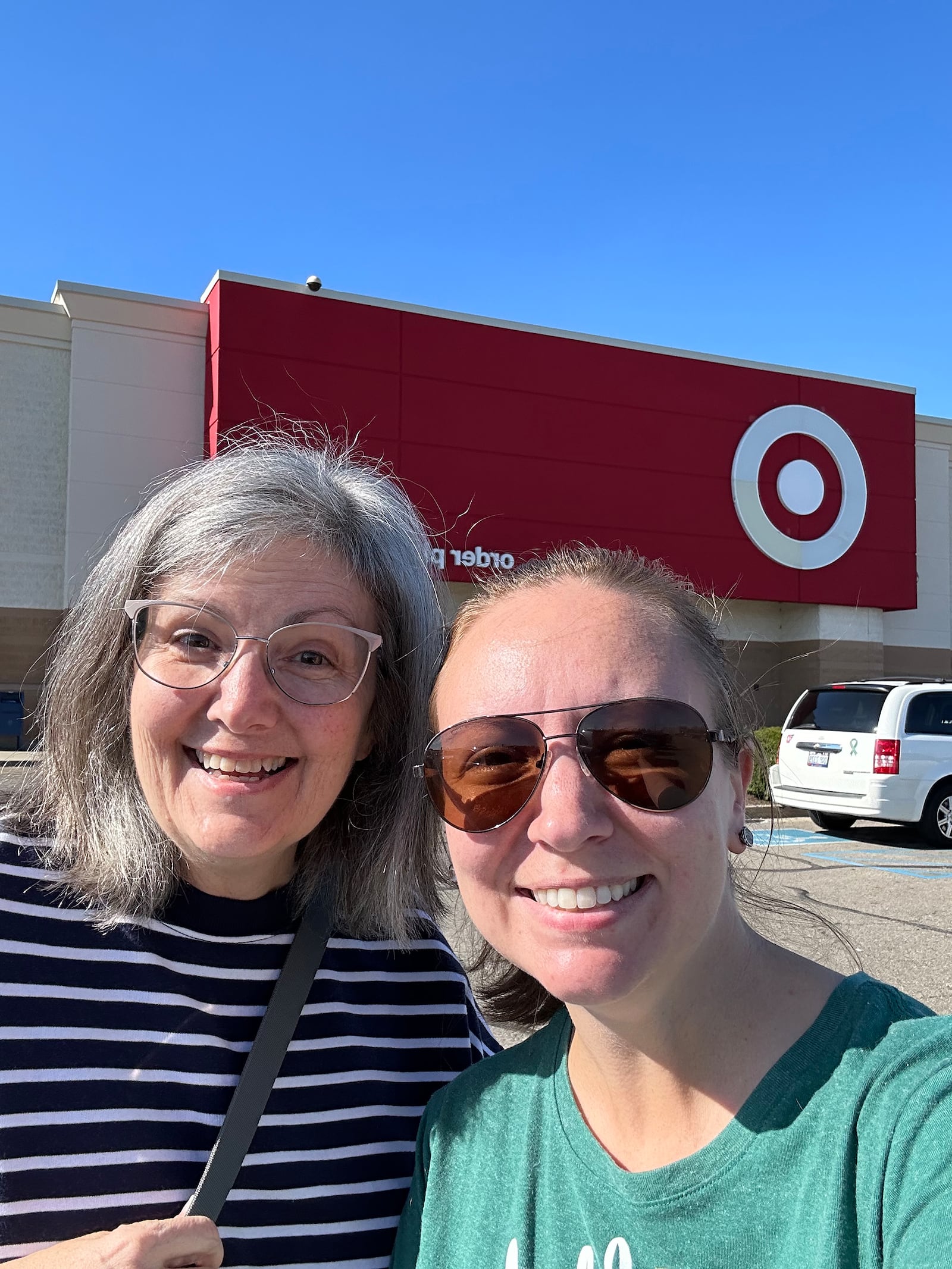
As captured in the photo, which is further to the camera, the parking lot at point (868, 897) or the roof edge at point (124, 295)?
the roof edge at point (124, 295)

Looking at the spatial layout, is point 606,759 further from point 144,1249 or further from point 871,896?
point 871,896

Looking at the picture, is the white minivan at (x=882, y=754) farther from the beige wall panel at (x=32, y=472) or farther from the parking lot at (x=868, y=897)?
the beige wall panel at (x=32, y=472)

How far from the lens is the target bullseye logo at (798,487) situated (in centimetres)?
2158

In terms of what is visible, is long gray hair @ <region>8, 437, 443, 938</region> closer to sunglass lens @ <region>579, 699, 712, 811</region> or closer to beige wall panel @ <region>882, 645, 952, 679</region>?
sunglass lens @ <region>579, 699, 712, 811</region>

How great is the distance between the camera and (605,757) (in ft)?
4.63

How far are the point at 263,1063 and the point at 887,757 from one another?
970cm

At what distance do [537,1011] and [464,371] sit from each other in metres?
18.3

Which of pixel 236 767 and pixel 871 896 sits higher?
pixel 236 767

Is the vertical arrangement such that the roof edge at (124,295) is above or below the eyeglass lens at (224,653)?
above

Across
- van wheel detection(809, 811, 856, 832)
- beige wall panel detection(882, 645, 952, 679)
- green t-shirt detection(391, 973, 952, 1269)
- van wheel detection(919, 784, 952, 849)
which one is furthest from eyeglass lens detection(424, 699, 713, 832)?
beige wall panel detection(882, 645, 952, 679)

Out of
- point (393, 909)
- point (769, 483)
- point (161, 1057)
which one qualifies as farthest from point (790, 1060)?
point (769, 483)

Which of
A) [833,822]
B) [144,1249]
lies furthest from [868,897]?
[144,1249]

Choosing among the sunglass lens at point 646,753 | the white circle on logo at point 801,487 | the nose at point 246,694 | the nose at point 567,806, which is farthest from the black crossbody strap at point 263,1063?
the white circle on logo at point 801,487

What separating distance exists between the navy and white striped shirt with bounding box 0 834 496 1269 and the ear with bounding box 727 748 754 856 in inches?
28.4
